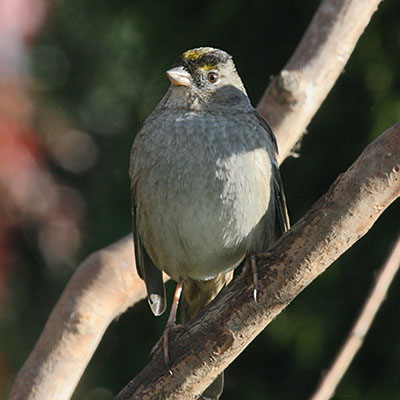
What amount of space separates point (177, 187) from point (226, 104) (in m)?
0.44

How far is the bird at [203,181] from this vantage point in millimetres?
2652

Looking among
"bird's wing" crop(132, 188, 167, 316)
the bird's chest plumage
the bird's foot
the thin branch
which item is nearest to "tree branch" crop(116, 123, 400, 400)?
the bird's foot

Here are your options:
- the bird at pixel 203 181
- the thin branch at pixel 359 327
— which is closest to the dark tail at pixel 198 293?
the bird at pixel 203 181

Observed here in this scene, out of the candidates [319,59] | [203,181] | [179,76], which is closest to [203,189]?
[203,181]

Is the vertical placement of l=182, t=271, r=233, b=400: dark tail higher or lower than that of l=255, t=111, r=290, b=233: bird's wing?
lower

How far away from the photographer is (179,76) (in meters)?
2.87

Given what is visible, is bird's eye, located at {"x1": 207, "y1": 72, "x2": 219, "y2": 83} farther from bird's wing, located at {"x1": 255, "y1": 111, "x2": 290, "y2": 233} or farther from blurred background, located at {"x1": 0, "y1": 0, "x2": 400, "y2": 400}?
blurred background, located at {"x1": 0, "y1": 0, "x2": 400, "y2": 400}

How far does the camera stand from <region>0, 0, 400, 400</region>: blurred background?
3211 mm

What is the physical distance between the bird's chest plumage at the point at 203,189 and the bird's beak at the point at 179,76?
122 mm

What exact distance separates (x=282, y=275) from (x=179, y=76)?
101 centimetres

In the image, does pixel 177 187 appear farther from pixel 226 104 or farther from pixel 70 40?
pixel 70 40

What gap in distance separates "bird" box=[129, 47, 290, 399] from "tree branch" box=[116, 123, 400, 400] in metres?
0.20

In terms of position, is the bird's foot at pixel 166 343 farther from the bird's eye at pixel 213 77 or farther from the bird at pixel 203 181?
the bird's eye at pixel 213 77

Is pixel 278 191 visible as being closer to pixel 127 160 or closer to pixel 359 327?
pixel 359 327
